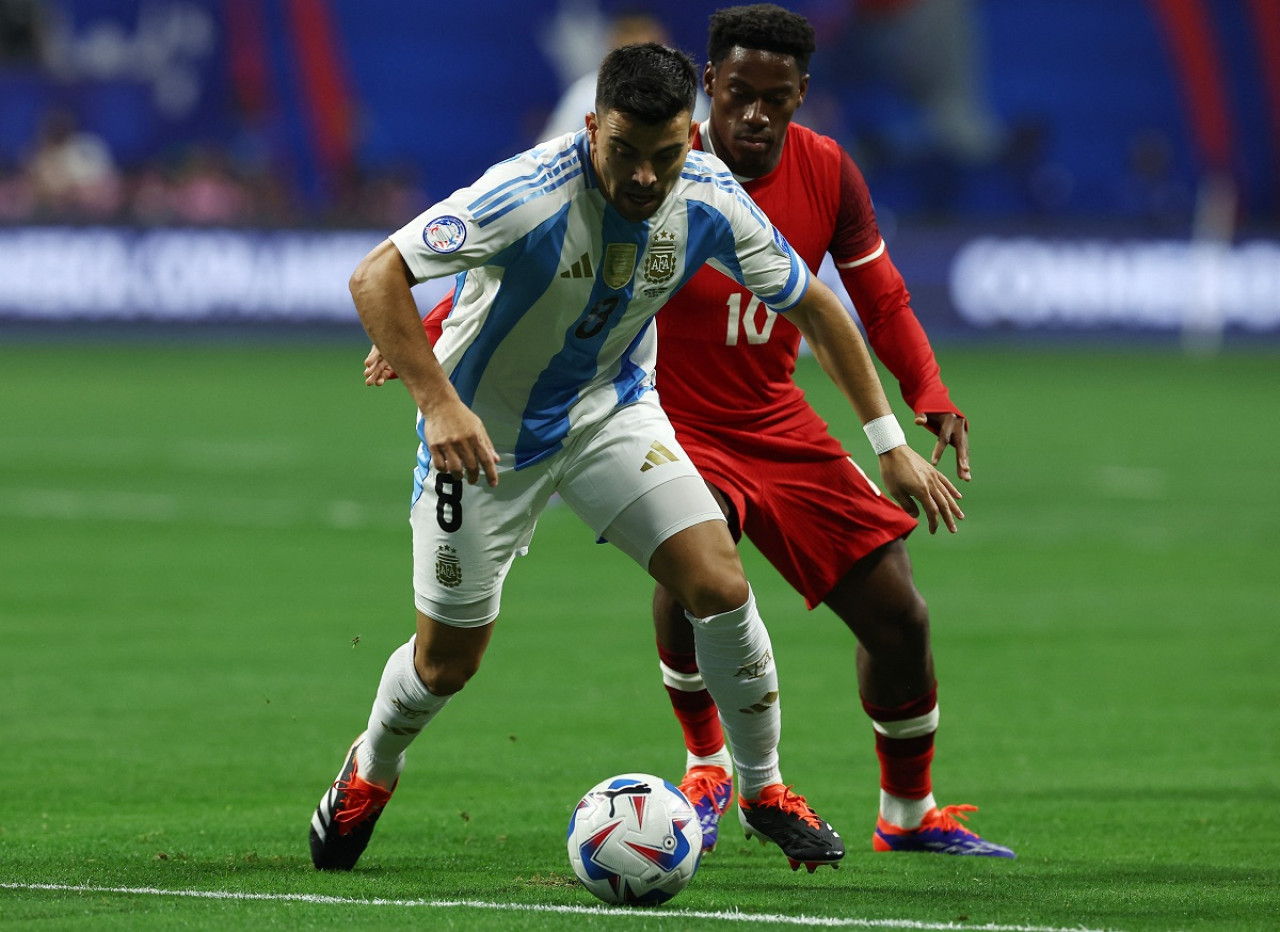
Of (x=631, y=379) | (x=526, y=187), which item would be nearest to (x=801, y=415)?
(x=631, y=379)

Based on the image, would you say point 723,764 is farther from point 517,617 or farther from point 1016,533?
point 1016,533

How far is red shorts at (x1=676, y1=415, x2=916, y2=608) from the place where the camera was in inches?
255

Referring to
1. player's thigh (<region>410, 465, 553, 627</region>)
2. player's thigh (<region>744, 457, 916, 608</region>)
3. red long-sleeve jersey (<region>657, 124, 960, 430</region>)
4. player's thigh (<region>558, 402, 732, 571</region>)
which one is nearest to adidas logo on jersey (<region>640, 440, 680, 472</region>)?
player's thigh (<region>558, 402, 732, 571</region>)

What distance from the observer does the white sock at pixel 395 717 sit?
5977mm

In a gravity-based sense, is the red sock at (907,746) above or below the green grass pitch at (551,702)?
above

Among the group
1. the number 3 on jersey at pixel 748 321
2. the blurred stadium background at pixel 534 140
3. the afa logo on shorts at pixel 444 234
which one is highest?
the afa logo on shorts at pixel 444 234

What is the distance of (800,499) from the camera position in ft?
21.5

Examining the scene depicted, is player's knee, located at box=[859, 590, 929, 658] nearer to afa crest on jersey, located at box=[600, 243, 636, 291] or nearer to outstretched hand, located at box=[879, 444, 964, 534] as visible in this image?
outstretched hand, located at box=[879, 444, 964, 534]

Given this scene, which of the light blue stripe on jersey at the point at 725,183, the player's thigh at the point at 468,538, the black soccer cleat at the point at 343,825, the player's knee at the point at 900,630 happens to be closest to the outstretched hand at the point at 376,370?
the player's thigh at the point at 468,538

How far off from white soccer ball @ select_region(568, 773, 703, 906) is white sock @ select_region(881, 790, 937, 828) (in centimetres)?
108

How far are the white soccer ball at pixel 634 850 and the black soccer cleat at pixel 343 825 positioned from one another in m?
0.66

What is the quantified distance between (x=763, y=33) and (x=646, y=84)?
109 centimetres

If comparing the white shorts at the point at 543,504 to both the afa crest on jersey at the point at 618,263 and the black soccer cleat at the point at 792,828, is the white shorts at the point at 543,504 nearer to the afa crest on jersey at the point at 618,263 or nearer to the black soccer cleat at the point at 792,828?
the afa crest on jersey at the point at 618,263

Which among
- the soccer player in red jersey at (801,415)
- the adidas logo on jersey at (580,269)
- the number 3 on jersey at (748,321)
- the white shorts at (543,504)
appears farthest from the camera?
the number 3 on jersey at (748,321)
